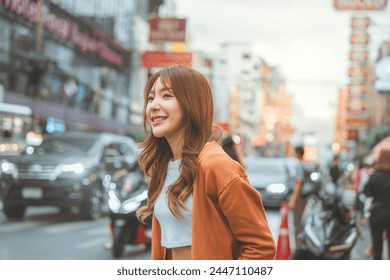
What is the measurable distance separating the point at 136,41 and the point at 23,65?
21.0 feet

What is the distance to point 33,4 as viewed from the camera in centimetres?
2034

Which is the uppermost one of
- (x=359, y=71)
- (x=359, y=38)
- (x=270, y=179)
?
(x=359, y=38)

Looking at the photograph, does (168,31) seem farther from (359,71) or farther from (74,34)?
(74,34)

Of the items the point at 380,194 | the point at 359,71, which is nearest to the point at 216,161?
the point at 380,194

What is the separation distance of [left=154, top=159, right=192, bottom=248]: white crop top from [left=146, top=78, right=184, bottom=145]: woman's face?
94 millimetres

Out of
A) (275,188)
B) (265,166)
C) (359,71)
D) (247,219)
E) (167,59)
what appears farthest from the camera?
(359,71)

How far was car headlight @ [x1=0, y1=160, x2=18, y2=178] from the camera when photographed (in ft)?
30.8

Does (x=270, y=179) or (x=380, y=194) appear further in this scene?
(x=270, y=179)

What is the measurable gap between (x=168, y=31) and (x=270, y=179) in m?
5.64

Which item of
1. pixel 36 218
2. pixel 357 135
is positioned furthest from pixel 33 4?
pixel 357 135

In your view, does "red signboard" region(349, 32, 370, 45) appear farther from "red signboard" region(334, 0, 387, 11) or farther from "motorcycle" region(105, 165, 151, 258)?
"motorcycle" region(105, 165, 151, 258)

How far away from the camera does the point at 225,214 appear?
201 cm

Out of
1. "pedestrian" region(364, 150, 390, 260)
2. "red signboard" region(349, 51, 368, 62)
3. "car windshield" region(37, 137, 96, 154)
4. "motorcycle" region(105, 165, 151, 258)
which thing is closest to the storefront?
"car windshield" region(37, 137, 96, 154)
